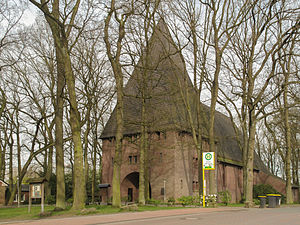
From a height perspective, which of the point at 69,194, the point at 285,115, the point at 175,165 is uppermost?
the point at 285,115

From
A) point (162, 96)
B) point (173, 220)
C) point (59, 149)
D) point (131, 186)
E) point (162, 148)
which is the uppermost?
point (162, 96)

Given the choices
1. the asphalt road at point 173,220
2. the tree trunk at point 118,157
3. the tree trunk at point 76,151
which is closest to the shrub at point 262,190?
the tree trunk at point 118,157

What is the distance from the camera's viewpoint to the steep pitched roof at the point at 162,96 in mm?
26875

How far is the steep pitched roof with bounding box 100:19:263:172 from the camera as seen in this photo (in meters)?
26.9

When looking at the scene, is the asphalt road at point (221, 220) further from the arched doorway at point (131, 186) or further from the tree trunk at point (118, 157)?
the arched doorway at point (131, 186)

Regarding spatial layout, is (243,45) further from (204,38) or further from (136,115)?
(136,115)

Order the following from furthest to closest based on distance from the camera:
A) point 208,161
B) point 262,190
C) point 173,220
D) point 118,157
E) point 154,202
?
point 262,190 → point 154,202 → point 208,161 → point 118,157 → point 173,220

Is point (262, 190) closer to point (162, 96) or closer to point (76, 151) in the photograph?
point (162, 96)

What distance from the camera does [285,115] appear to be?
1277 inches

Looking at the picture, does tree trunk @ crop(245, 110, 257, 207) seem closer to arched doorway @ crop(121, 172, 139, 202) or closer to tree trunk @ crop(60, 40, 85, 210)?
tree trunk @ crop(60, 40, 85, 210)

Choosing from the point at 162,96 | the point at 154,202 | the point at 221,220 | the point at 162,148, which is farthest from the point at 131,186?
the point at 221,220

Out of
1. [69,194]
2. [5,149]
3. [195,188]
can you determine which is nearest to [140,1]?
[195,188]

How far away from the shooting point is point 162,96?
3750 cm

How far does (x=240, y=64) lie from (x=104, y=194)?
63.9ft
